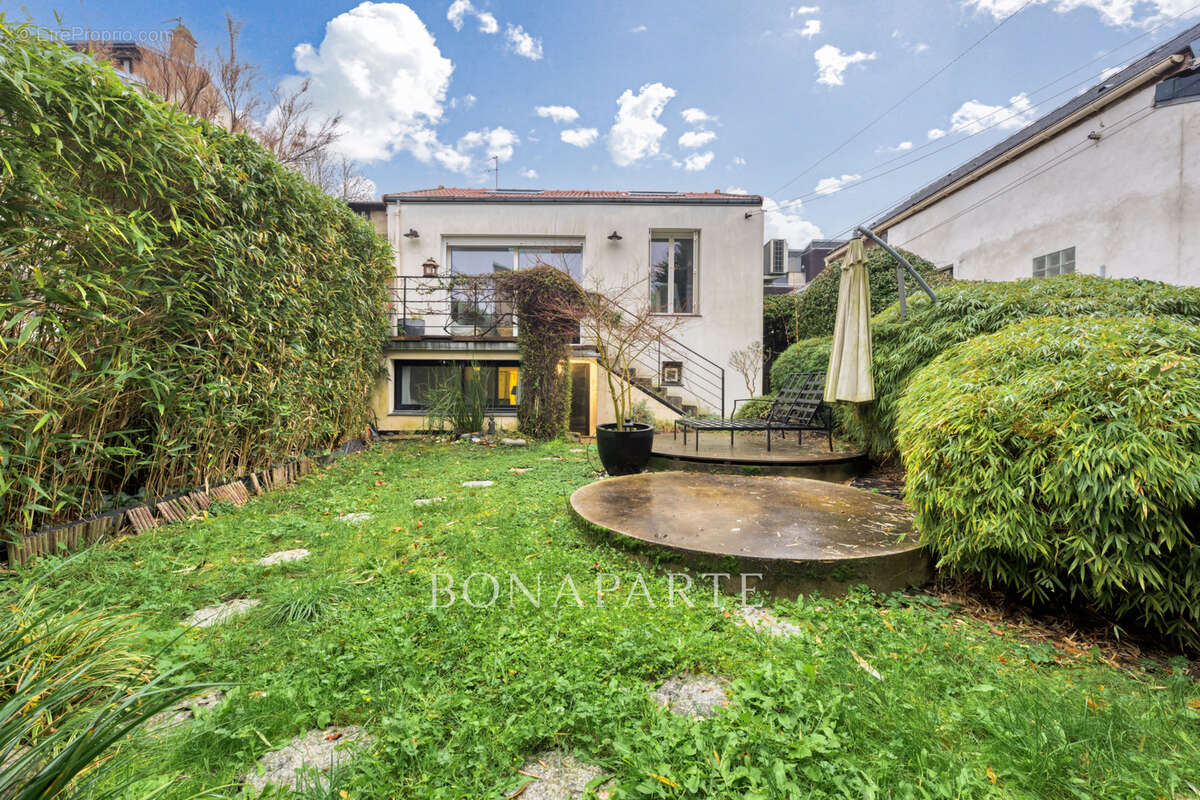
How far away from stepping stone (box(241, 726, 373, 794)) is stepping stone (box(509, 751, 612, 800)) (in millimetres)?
481

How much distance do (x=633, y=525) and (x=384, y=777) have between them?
5.97 feet

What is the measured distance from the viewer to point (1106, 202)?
6945 mm

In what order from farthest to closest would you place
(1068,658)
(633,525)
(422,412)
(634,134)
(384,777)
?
1. (634,134)
2. (422,412)
3. (633,525)
4. (1068,658)
5. (384,777)

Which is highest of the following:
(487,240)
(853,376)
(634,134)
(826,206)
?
(634,134)

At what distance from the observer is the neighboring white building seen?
6.00 m

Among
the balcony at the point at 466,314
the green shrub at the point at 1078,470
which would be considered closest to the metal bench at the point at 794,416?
the green shrub at the point at 1078,470

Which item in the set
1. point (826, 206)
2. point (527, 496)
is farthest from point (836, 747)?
point (826, 206)

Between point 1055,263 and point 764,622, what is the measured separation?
9857 millimetres

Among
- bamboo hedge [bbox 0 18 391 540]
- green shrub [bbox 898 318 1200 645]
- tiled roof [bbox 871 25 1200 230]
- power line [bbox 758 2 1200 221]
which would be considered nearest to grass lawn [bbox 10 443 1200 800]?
green shrub [bbox 898 318 1200 645]

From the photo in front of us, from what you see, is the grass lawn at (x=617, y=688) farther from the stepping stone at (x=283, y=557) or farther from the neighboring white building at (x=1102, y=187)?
the neighboring white building at (x=1102, y=187)

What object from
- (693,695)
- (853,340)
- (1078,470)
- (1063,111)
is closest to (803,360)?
(853,340)

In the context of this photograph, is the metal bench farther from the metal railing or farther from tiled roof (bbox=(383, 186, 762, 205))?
tiled roof (bbox=(383, 186, 762, 205))

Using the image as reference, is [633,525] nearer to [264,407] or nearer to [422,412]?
[264,407]

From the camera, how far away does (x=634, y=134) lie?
605 inches
